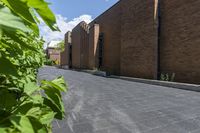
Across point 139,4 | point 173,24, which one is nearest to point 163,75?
point 173,24

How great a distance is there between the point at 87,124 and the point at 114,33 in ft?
70.8

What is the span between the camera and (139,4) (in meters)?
19.5

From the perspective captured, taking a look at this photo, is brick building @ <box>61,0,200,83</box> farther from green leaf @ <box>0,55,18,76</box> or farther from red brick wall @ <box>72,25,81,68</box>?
red brick wall @ <box>72,25,81,68</box>

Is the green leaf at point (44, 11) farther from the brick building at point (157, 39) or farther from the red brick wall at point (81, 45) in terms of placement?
the red brick wall at point (81, 45)

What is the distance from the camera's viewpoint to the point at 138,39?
63.5 ft

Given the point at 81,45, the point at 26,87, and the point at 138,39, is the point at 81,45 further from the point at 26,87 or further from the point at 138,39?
the point at 26,87

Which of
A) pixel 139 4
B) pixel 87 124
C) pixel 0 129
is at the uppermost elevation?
pixel 139 4

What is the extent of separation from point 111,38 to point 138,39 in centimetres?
808

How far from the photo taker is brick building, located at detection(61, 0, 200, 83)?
46.4ft

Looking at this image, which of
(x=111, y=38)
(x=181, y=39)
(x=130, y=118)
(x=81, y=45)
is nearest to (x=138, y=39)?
(x=181, y=39)

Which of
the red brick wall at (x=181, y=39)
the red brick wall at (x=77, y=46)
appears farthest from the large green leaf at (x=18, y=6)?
the red brick wall at (x=77, y=46)

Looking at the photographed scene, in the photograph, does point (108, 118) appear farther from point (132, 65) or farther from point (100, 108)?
point (132, 65)

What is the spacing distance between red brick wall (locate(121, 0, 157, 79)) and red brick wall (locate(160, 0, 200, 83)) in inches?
33.2

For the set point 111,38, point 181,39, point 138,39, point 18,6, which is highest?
point 111,38
